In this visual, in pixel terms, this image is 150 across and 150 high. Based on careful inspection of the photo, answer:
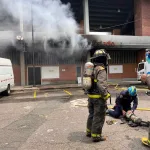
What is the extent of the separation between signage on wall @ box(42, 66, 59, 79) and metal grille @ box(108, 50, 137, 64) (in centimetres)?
581

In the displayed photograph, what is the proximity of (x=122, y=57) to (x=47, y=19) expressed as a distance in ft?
30.3

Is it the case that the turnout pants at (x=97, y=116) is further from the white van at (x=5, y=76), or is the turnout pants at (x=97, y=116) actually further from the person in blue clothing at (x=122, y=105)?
the white van at (x=5, y=76)

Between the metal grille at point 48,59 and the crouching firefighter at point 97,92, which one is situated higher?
the metal grille at point 48,59

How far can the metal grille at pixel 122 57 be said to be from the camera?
67.6 ft

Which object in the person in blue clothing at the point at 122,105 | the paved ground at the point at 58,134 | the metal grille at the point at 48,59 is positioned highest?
the metal grille at the point at 48,59

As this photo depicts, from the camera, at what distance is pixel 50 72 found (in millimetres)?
18984

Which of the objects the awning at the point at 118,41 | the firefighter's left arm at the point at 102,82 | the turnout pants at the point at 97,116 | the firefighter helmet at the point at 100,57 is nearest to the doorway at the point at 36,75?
the awning at the point at 118,41

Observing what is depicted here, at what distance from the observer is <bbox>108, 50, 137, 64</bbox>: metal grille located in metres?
20.6

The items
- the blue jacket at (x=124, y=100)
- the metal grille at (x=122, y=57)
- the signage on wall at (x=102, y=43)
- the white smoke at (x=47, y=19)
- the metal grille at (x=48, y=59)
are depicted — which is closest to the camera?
the blue jacket at (x=124, y=100)

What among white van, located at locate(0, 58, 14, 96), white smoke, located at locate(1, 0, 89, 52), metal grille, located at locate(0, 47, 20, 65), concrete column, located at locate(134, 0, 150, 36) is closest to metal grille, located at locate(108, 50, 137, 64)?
concrete column, located at locate(134, 0, 150, 36)

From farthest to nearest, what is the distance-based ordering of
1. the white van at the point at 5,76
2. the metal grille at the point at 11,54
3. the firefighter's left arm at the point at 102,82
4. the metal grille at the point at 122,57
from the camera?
1. the metal grille at the point at 122,57
2. the metal grille at the point at 11,54
3. the white van at the point at 5,76
4. the firefighter's left arm at the point at 102,82

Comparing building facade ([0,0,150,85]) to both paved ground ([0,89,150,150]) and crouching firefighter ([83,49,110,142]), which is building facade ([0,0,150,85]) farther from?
crouching firefighter ([83,49,110,142])

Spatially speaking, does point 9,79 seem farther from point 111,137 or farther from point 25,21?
point 111,137

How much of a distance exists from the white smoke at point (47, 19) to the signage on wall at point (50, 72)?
2.34 m
